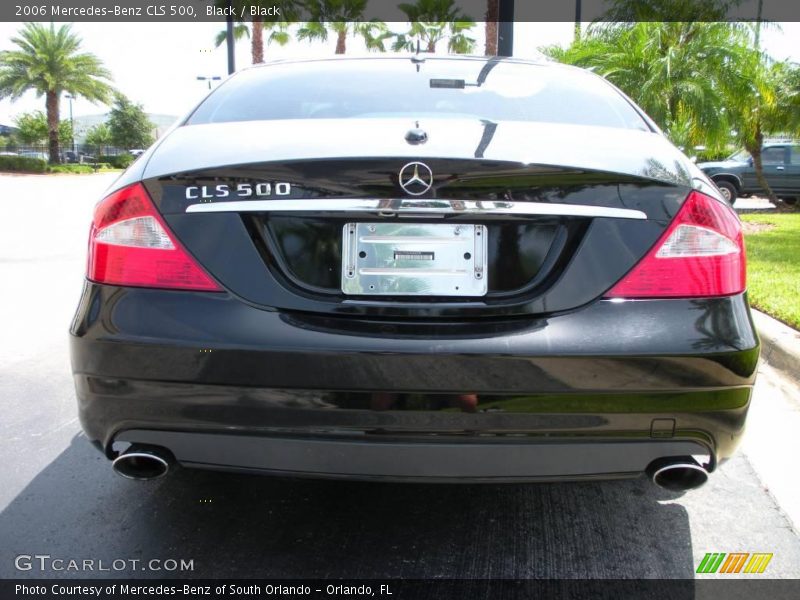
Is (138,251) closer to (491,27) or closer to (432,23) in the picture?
(491,27)

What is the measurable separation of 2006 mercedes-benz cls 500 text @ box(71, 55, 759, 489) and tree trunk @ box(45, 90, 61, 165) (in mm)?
48598

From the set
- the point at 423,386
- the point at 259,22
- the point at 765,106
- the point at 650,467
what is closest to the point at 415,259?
the point at 423,386

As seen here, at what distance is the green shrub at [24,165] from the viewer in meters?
44.1

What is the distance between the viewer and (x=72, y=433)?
10.9 feet

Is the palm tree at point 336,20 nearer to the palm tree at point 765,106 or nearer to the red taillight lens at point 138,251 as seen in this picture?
the palm tree at point 765,106

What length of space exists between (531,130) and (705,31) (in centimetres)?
1195

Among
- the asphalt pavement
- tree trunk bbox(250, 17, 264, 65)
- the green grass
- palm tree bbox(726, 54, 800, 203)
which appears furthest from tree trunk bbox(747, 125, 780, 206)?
tree trunk bbox(250, 17, 264, 65)

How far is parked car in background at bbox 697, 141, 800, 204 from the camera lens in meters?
17.6

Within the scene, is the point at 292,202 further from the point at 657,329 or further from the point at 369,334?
the point at 657,329

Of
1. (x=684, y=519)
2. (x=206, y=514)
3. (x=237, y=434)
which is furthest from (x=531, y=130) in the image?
(x=206, y=514)

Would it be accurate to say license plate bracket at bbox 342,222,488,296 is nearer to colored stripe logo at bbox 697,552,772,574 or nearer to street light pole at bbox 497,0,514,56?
colored stripe logo at bbox 697,552,772,574

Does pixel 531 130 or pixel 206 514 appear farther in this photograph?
pixel 206 514

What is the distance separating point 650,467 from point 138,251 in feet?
4.84

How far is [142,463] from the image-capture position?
2.02 metres
